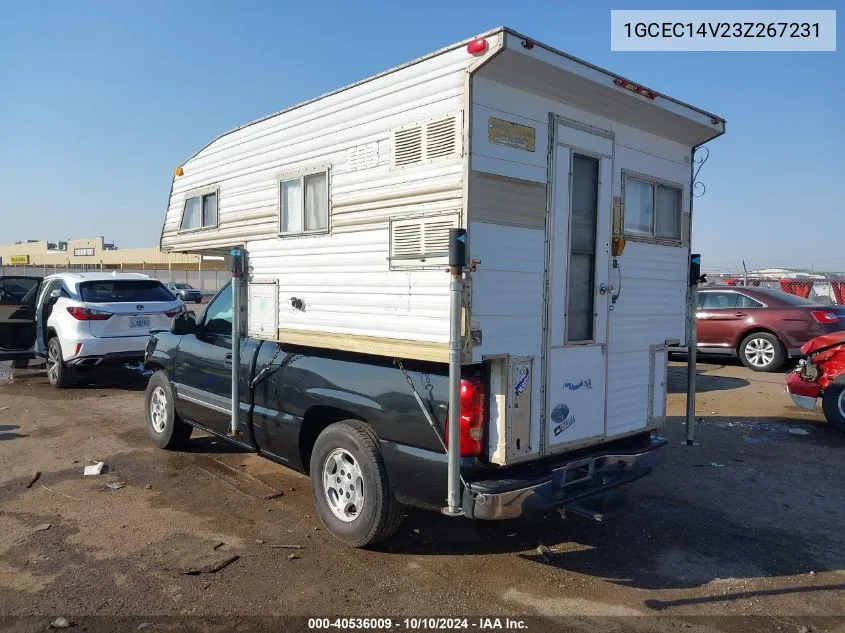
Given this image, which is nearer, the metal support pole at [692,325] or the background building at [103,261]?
the metal support pole at [692,325]

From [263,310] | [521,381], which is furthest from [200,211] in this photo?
[521,381]

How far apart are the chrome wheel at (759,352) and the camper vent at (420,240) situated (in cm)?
1008

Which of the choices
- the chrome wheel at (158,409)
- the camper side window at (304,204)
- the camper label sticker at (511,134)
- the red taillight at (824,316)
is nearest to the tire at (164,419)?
the chrome wheel at (158,409)

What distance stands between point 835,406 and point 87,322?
32.2ft

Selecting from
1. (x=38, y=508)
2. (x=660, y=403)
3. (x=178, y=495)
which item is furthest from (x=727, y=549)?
Answer: (x=38, y=508)

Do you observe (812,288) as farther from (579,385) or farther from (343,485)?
(343,485)

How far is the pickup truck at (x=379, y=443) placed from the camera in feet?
12.1

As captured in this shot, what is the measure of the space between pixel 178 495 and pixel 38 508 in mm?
1006

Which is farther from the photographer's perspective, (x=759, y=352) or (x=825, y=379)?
(x=759, y=352)

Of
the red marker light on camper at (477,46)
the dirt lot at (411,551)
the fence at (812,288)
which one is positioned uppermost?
the red marker light on camper at (477,46)

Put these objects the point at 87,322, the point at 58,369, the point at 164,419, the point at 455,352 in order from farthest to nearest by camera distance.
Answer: the point at 58,369, the point at 87,322, the point at 164,419, the point at 455,352

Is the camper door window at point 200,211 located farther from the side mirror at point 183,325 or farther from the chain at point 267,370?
the chain at point 267,370

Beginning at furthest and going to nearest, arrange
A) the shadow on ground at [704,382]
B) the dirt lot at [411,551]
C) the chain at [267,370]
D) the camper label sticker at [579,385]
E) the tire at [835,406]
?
1. the shadow on ground at [704,382]
2. the tire at [835,406]
3. the chain at [267,370]
4. the camper label sticker at [579,385]
5. the dirt lot at [411,551]

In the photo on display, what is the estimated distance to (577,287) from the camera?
14.2 ft
